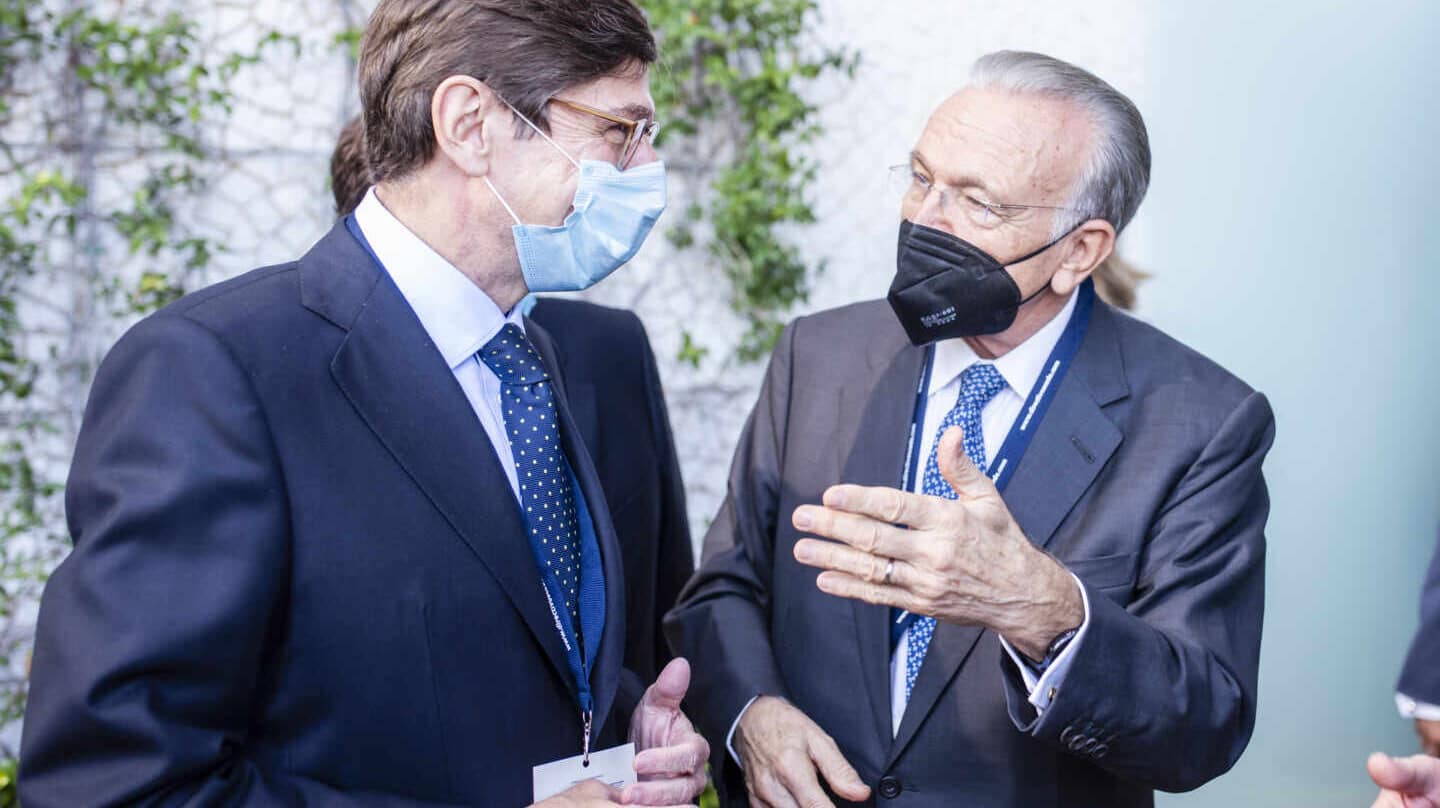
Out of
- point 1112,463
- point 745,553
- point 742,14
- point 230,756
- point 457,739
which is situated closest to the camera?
point 230,756

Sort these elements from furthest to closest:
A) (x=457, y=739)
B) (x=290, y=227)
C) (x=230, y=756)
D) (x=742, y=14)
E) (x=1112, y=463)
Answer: (x=742, y=14) → (x=290, y=227) → (x=1112, y=463) → (x=457, y=739) → (x=230, y=756)

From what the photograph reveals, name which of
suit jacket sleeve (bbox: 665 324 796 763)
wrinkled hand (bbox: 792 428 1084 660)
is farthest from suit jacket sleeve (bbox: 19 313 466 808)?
suit jacket sleeve (bbox: 665 324 796 763)

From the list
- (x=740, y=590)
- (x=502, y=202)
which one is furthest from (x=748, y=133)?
(x=502, y=202)

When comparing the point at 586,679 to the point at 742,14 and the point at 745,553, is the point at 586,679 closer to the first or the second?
the point at 745,553

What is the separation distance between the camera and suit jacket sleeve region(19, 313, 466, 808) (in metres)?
1.27

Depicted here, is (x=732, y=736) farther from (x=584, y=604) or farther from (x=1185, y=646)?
(x=1185, y=646)

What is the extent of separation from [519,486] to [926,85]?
2732 millimetres

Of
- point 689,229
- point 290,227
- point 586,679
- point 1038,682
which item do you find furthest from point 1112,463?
point 290,227

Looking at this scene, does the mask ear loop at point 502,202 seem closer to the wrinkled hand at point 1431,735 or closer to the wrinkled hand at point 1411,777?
the wrinkled hand at point 1411,777

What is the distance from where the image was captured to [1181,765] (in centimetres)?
176

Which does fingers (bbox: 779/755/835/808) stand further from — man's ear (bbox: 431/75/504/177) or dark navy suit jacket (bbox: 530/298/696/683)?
man's ear (bbox: 431/75/504/177)

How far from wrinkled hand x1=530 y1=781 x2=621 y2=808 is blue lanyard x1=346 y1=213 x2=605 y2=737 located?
11 cm

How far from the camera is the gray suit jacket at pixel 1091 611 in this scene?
5.65ft

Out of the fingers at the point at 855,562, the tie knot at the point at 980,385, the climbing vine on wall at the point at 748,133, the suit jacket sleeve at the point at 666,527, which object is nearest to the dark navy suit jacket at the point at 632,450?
A: the suit jacket sleeve at the point at 666,527
